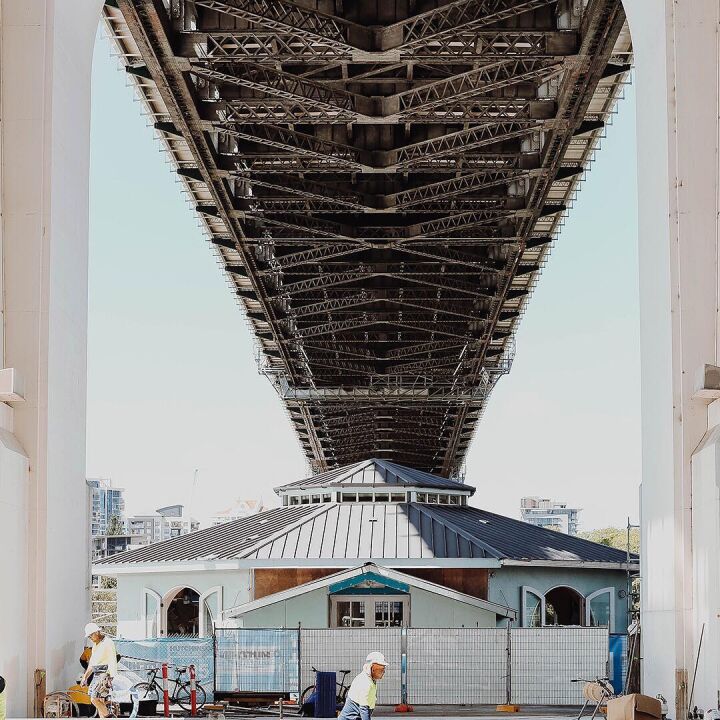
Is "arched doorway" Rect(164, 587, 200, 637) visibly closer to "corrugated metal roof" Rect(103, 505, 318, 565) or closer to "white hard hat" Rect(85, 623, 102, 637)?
"corrugated metal roof" Rect(103, 505, 318, 565)

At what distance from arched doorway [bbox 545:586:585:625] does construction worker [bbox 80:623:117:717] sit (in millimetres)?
25130

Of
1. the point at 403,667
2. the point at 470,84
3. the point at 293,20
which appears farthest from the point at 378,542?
the point at 293,20

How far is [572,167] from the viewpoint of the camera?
4050 centimetres

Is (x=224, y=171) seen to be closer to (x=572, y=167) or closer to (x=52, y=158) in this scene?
(x=572, y=167)

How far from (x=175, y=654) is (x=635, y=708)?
445 inches

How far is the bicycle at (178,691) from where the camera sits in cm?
2367

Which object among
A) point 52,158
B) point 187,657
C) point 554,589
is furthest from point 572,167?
point 52,158

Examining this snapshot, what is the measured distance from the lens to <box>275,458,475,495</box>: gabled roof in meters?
44.7

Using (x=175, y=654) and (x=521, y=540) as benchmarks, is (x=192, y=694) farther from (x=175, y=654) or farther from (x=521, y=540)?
(x=521, y=540)

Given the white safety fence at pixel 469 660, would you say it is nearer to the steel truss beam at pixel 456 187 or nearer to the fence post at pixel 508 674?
the fence post at pixel 508 674

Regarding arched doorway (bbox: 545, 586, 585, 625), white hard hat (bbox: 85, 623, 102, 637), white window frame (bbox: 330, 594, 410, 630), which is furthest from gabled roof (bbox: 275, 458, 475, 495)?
white hard hat (bbox: 85, 623, 102, 637)

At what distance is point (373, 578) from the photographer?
3388cm

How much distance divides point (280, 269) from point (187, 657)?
23.3m

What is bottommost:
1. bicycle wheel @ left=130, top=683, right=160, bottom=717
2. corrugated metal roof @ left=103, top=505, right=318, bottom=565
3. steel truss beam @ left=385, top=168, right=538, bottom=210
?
bicycle wheel @ left=130, top=683, right=160, bottom=717
